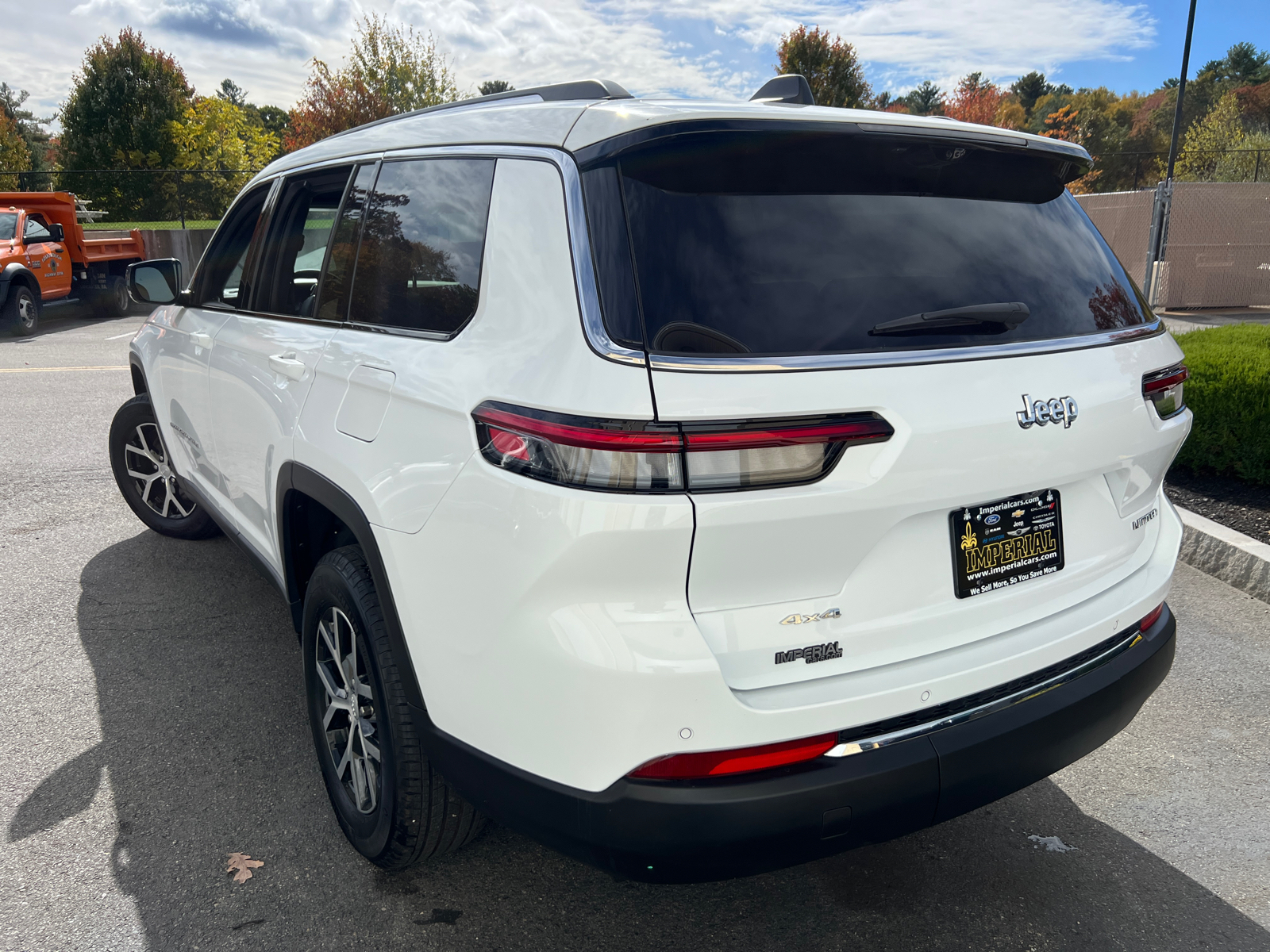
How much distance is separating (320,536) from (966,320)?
1.98 m

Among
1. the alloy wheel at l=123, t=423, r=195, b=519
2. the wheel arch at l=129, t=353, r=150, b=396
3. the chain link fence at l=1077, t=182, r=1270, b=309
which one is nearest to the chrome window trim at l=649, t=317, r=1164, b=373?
the wheel arch at l=129, t=353, r=150, b=396

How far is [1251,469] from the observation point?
552 cm

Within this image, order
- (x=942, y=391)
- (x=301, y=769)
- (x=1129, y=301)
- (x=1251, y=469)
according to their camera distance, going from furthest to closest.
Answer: (x=1251, y=469)
(x=301, y=769)
(x=1129, y=301)
(x=942, y=391)

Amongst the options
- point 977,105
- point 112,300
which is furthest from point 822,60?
point 112,300

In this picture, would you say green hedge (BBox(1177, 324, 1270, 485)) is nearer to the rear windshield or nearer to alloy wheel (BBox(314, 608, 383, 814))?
the rear windshield

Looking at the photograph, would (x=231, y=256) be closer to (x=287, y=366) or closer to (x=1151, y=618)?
(x=287, y=366)

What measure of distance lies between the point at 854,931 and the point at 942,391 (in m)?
1.41

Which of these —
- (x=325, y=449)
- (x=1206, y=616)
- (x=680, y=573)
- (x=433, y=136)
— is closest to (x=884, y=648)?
(x=680, y=573)

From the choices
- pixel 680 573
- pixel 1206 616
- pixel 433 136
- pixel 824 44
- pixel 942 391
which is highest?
pixel 824 44

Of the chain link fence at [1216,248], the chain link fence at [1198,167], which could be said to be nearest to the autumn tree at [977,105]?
the chain link fence at [1198,167]

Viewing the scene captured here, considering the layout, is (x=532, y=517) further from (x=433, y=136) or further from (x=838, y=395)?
(x=433, y=136)

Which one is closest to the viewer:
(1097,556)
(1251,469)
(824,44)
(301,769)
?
(1097,556)

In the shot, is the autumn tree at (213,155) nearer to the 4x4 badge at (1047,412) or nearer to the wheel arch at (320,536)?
the wheel arch at (320,536)

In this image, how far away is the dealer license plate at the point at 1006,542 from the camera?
6.56 feet
